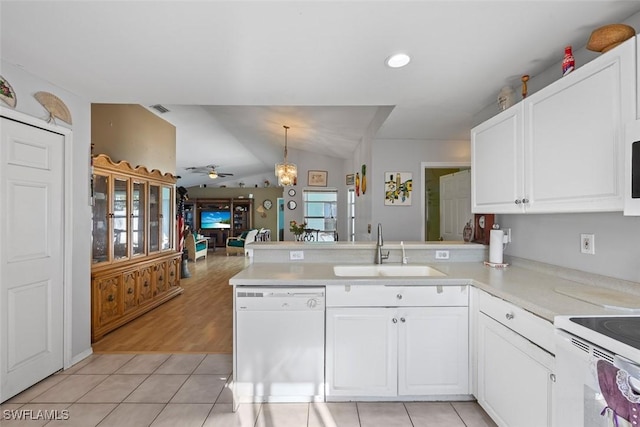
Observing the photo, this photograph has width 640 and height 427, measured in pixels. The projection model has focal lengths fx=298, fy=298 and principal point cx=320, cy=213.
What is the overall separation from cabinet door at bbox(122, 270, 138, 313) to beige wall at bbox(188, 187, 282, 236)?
8.42 meters

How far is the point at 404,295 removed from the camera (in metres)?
1.90

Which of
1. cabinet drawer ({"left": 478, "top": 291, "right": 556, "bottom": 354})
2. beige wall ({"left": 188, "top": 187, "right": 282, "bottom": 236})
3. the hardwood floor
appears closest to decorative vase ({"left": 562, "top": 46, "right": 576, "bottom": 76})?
cabinet drawer ({"left": 478, "top": 291, "right": 556, "bottom": 354})

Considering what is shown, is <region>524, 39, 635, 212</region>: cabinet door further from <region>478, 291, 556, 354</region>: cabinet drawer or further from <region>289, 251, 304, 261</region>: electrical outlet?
<region>289, 251, 304, 261</region>: electrical outlet

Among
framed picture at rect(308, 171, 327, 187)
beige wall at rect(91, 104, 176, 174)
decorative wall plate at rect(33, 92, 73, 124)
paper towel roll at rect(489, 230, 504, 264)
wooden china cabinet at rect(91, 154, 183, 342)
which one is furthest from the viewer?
framed picture at rect(308, 171, 327, 187)

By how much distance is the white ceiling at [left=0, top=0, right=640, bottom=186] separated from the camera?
144cm

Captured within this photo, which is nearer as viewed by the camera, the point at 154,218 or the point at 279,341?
the point at 279,341

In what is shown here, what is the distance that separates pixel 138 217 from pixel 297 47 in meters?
3.19

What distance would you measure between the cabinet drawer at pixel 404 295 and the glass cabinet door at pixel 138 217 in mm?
2994

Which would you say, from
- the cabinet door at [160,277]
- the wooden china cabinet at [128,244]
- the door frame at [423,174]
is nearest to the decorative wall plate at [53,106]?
the wooden china cabinet at [128,244]

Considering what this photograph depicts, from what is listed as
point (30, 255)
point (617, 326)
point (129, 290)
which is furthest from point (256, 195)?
point (617, 326)

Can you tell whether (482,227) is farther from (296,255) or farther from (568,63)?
(296,255)

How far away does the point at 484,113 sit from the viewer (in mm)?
2744

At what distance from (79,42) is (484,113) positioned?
3.07 meters

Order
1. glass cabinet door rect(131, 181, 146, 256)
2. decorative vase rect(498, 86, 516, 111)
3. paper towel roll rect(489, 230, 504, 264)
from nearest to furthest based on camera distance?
decorative vase rect(498, 86, 516, 111) → paper towel roll rect(489, 230, 504, 264) → glass cabinet door rect(131, 181, 146, 256)
